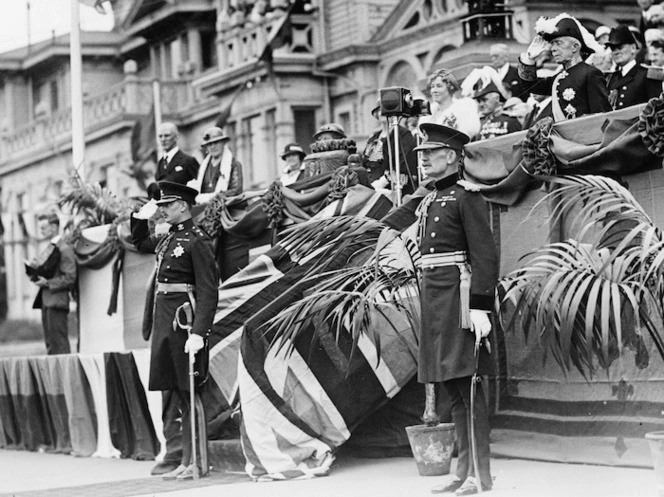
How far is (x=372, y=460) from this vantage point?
10.9 metres

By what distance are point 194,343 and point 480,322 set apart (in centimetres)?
288

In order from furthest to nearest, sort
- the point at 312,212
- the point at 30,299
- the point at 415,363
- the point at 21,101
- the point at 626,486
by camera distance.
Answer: the point at 21,101 < the point at 30,299 < the point at 312,212 < the point at 415,363 < the point at 626,486

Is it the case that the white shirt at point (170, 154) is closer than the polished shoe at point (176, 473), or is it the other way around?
the polished shoe at point (176, 473)

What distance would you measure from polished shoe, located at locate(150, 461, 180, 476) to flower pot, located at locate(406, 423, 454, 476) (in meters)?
2.63

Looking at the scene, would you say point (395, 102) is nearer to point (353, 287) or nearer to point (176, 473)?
point (353, 287)

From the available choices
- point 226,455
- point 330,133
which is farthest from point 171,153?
point 226,455

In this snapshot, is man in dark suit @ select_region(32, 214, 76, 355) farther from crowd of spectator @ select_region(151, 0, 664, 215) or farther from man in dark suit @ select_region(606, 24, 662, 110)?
man in dark suit @ select_region(606, 24, 662, 110)

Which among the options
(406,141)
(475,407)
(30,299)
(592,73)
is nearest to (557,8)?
(406,141)

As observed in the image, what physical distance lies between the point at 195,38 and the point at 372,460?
29.0 m

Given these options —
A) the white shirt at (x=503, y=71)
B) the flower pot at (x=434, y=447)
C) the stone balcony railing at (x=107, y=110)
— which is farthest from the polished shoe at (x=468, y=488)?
the stone balcony railing at (x=107, y=110)

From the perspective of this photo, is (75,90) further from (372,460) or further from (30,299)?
(30,299)

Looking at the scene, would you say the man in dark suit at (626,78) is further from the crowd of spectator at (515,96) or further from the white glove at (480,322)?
the white glove at (480,322)

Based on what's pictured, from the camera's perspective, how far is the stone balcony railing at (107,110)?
37938mm

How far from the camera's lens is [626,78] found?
11.2 metres
